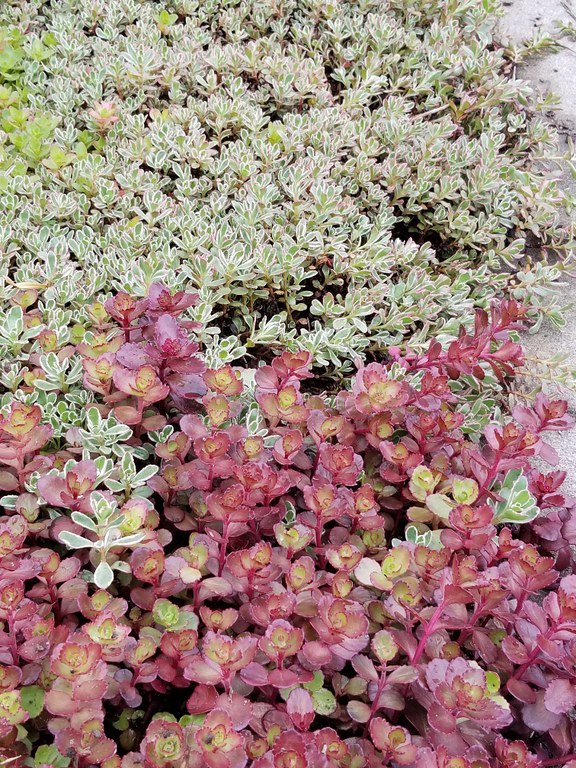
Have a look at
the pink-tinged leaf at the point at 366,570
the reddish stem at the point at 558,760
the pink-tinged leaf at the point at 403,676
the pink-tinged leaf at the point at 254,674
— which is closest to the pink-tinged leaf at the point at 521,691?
the reddish stem at the point at 558,760

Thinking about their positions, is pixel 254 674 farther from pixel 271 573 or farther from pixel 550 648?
pixel 550 648

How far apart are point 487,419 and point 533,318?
732mm

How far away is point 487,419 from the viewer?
6.74 feet

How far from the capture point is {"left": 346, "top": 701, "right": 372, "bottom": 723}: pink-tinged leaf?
1.37m

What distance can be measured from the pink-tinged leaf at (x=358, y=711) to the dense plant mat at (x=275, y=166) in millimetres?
995

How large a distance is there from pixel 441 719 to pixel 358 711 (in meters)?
0.17

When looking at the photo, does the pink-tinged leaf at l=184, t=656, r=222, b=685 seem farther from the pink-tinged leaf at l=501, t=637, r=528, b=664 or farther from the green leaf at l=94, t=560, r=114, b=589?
the pink-tinged leaf at l=501, t=637, r=528, b=664

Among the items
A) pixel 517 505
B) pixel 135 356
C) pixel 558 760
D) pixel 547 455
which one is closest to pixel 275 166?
pixel 135 356

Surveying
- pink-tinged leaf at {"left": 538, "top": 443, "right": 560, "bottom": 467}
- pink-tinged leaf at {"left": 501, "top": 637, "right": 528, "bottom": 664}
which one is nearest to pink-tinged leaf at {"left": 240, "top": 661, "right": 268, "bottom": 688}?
pink-tinged leaf at {"left": 501, "top": 637, "right": 528, "bottom": 664}

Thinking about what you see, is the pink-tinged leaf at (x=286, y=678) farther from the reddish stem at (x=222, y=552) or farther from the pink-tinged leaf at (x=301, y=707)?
the reddish stem at (x=222, y=552)

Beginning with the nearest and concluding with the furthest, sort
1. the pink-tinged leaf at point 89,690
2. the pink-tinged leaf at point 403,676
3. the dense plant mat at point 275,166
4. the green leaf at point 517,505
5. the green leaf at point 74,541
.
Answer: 1. the pink-tinged leaf at point 89,690
2. the pink-tinged leaf at point 403,676
3. the green leaf at point 74,541
4. the green leaf at point 517,505
5. the dense plant mat at point 275,166

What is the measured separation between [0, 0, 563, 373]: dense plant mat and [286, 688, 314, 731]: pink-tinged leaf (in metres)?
0.98

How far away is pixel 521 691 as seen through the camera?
1.40 meters

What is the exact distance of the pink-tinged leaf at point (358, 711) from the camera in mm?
1373
